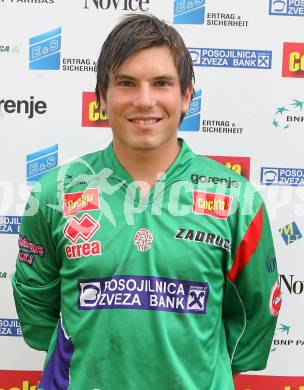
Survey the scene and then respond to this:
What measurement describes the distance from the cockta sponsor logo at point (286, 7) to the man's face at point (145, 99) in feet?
2.48

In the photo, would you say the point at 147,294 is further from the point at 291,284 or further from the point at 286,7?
the point at 286,7

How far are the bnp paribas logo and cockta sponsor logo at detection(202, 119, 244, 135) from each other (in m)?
0.33

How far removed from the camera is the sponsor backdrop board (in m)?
1.88

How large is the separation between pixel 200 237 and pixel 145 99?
0.33 m

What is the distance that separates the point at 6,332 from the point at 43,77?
0.92 metres

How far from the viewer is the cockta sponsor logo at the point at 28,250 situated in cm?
145

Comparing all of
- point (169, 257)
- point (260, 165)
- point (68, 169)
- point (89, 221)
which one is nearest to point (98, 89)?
point (68, 169)

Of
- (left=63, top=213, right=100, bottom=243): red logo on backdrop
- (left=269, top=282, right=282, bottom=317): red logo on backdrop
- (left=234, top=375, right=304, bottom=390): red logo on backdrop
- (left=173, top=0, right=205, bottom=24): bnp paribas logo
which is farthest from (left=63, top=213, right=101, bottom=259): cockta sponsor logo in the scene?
(left=234, top=375, right=304, bottom=390): red logo on backdrop

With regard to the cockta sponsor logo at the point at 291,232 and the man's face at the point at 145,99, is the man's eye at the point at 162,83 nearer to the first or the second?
the man's face at the point at 145,99

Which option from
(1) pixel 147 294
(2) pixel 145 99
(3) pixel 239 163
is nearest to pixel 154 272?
(1) pixel 147 294

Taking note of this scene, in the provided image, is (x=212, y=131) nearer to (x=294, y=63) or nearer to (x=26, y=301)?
(x=294, y=63)

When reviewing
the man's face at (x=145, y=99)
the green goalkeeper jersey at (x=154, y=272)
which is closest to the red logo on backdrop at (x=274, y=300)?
the green goalkeeper jersey at (x=154, y=272)

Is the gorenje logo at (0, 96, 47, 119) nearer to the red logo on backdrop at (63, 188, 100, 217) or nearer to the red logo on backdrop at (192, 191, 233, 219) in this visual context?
the red logo on backdrop at (63, 188, 100, 217)

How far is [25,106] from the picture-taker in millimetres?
1923
